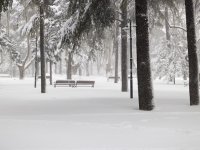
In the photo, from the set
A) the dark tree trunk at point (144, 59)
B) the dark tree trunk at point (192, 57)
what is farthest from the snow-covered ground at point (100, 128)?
the dark tree trunk at point (192, 57)

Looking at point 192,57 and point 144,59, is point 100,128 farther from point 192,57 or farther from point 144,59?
point 192,57

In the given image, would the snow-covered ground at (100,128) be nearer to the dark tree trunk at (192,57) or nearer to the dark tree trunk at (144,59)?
the dark tree trunk at (144,59)

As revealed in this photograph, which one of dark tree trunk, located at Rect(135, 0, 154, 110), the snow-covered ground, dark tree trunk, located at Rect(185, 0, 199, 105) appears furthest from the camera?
dark tree trunk, located at Rect(185, 0, 199, 105)

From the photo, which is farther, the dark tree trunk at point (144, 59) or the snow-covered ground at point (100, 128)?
the dark tree trunk at point (144, 59)

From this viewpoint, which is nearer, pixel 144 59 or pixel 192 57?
pixel 144 59

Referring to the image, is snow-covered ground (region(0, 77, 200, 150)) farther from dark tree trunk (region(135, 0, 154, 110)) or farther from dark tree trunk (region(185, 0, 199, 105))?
dark tree trunk (region(185, 0, 199, 105))

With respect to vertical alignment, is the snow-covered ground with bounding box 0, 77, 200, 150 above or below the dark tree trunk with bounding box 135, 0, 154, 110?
below

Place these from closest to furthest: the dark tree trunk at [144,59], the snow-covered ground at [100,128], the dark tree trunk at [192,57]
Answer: the snow-covered ground at [100,128] < the dark tree trunk at [144,59] < the dark tree trunk at [192,57]

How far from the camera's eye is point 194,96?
48.5 feet

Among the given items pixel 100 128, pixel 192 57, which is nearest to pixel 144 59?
pixel 192 57

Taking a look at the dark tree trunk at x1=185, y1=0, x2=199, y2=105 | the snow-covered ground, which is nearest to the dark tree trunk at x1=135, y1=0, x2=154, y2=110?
the snow-covered ground

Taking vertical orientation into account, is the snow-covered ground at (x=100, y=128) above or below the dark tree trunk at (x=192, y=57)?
below

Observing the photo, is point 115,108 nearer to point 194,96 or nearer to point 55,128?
point 194,96

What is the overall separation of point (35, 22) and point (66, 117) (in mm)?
13700
